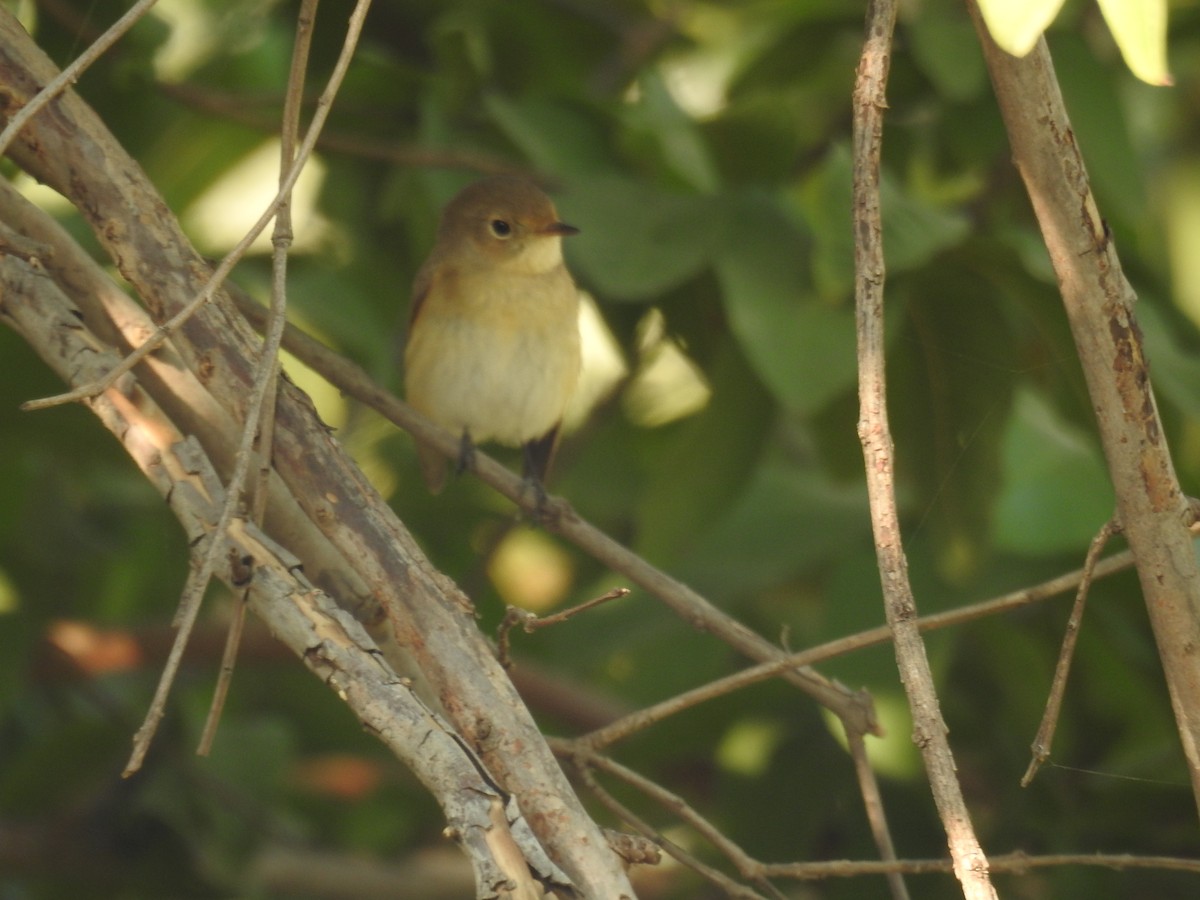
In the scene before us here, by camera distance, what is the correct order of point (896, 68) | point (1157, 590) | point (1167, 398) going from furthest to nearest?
point (896, 68), point (1167, 398), point (1157, 590)

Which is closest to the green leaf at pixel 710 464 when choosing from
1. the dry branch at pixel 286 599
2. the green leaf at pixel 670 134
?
the green leaf at pixel 670 134

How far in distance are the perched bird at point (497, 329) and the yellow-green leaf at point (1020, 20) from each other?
338 cm

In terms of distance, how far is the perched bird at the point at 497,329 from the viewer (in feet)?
16.4

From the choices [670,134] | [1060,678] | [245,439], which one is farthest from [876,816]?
[670,134]

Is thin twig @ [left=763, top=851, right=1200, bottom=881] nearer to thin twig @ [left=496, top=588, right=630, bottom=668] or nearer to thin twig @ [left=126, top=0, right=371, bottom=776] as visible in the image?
thin twig @ [left=496, top=588, right=630, bottom=668]

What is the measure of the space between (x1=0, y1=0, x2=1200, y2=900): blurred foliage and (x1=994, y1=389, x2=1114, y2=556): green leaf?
0.01 metres

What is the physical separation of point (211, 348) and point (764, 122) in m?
2.17

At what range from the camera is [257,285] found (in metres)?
4.45

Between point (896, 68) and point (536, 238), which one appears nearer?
point (896, 68)

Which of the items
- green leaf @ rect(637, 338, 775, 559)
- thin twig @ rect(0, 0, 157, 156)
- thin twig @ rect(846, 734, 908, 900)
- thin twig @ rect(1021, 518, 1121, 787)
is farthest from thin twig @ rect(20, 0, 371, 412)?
green leaf @ rect(637, 338, 775, 559)

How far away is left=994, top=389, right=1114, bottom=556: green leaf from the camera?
3.77 metres

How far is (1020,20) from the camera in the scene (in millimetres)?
1608

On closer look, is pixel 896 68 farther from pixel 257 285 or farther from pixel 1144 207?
pixel 257 285

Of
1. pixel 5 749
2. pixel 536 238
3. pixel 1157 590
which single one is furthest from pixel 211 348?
pixel 5 749
